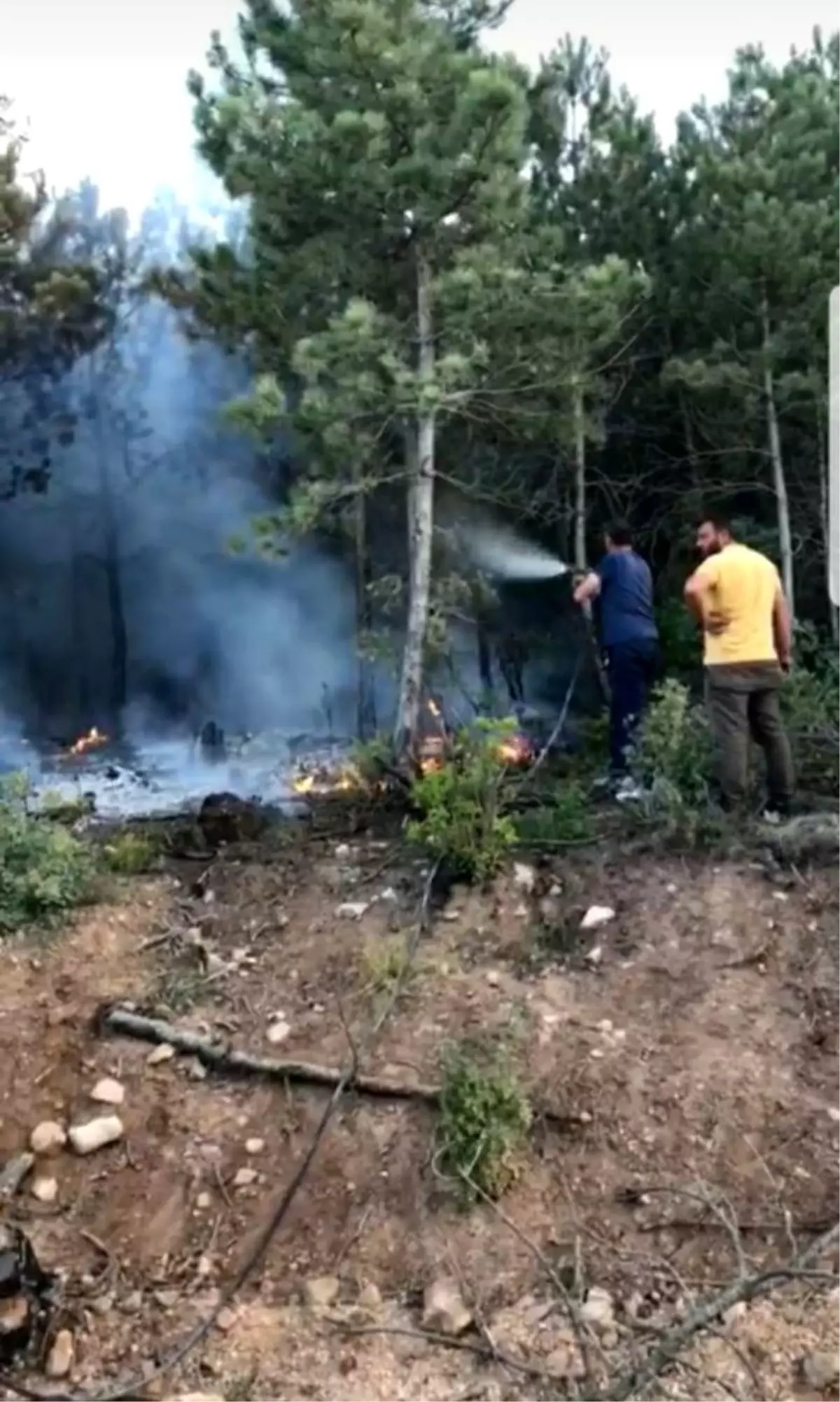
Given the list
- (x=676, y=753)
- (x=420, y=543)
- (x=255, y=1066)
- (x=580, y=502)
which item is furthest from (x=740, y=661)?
(x=580, y=502)

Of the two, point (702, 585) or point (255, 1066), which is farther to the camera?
point (702, 585)

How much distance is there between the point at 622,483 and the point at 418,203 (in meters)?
5.18

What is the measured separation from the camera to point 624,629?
27.6ft

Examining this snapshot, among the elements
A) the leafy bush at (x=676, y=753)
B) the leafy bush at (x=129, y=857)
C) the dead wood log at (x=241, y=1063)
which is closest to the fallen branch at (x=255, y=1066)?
the dead wood log at (x=241, y=1063)

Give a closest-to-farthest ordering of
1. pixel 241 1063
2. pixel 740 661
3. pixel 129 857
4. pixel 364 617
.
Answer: pixel 241 1063, pixel 740 661, pixel 129 857, pixel 364 617

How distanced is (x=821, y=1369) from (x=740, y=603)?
13.7 feet

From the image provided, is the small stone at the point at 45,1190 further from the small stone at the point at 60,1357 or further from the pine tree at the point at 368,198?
the pine tree at the point at 368,198

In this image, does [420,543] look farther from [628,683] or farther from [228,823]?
[228,823]

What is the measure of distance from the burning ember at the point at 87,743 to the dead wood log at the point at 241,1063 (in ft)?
30.7

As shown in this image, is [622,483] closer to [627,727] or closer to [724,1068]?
[627,727]

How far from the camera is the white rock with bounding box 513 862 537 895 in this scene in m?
6.43

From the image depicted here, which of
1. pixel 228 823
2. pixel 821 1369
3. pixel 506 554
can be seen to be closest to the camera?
pixel 821 1369

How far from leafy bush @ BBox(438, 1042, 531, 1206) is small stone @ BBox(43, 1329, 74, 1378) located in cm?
149

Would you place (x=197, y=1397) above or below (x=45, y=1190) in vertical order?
below
